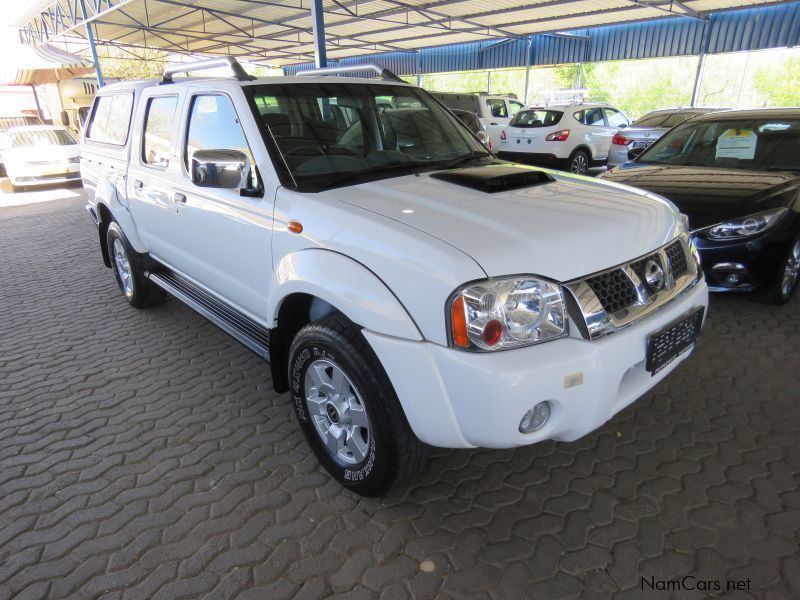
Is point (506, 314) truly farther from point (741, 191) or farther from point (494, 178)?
point (741, 191)

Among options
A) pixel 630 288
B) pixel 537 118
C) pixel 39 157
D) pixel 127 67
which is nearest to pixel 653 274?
pixel 630 288

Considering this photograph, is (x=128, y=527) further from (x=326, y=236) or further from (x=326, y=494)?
(x=326, y=236)

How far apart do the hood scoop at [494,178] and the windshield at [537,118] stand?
9.95m

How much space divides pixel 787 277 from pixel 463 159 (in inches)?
127

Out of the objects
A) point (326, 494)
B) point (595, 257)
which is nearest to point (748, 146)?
point (595, 257)

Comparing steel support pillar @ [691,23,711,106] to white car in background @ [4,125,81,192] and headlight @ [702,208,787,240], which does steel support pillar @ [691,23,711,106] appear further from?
white car in background @ [4,125,81,192]

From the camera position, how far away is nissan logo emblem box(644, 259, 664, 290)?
228 cm

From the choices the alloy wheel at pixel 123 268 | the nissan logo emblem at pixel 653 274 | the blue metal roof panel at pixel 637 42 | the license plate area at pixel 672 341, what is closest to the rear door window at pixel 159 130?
the alloy wheel at pixel 123 268

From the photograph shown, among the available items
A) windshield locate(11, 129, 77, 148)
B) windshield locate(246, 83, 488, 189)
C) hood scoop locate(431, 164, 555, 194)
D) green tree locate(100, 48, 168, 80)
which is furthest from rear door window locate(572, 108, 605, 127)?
green tree locate(100, 48, 168, 80)

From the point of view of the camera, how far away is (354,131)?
3021mm

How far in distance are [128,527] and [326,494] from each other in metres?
0.90

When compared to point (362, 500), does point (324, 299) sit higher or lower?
higher

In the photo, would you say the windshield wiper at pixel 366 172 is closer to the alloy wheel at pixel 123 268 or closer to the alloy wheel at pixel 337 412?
the alloy wheel at pixel 337 412

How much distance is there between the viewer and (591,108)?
40.2 feet
